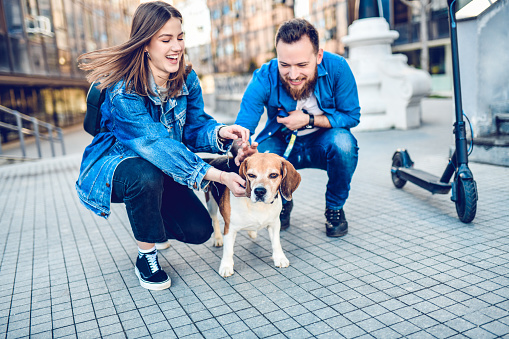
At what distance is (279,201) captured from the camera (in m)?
3.22

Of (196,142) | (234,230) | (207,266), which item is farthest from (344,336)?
(196,142)

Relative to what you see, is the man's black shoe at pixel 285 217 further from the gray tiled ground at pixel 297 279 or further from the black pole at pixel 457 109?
the black pole at pixel 457 109

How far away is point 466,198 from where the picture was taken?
11.8ft

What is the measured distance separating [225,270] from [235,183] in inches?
26.1

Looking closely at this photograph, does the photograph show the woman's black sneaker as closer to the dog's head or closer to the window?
the dog's head

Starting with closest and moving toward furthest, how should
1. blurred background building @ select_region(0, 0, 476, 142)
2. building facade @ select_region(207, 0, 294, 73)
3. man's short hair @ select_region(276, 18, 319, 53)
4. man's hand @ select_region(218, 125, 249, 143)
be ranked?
Result: man's hand @ select_region(218, 125, 249, 143), man's short hair @ select_region(276, 18, 319, 53), blurred background building @ select_region(0, 0, 476, 142), building facade @ select_region(207, 0, 294, 73)

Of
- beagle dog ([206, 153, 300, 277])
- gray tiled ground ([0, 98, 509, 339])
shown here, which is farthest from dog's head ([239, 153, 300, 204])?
gray tiled ground ([0, 98, 509, 339])

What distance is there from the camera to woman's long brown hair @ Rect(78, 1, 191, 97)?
2.98 m

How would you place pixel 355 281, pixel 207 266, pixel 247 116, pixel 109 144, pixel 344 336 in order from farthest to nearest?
pixel 247 116
pixel 207 266
pixel 109 144
pixel 355 281
pixel 344 336

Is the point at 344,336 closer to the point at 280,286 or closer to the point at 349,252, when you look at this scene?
the point at 280,286

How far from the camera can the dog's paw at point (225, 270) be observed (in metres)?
3.10

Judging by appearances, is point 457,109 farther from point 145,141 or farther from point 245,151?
point 145,141

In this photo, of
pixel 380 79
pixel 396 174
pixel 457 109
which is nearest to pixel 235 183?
pixel 457 109

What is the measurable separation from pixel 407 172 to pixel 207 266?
7.97ft
